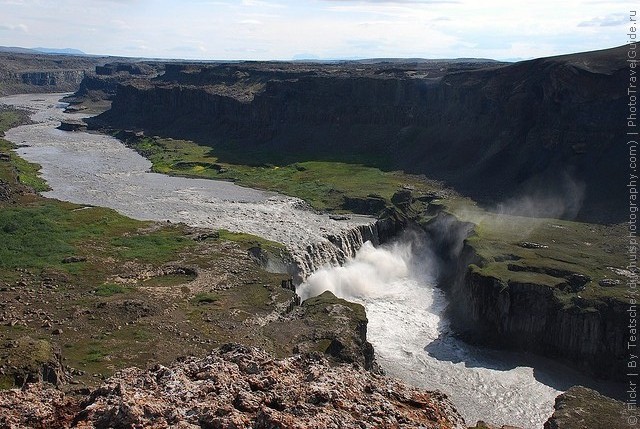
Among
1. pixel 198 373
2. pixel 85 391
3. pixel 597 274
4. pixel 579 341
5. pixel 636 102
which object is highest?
pixel 636 102

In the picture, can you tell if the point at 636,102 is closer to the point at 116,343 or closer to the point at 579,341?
the point at 579,341

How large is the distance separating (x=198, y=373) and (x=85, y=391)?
245 inches

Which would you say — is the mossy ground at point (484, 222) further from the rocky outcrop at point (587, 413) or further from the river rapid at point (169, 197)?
the rocky outcrop at point (587, 413)

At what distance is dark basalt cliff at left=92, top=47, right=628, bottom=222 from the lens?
3521 inches

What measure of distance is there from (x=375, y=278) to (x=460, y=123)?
56.7 meters

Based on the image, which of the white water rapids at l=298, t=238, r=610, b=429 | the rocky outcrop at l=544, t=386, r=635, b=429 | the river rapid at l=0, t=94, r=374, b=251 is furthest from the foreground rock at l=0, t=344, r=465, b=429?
the river rapid at l=0, t=94, r=374, b=251

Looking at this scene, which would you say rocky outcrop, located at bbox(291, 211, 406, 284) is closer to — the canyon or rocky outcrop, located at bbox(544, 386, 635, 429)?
the canyon

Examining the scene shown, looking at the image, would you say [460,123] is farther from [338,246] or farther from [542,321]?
[542,321]

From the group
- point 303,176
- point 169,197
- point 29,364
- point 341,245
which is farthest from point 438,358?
point 303,176

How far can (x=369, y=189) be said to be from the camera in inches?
3829

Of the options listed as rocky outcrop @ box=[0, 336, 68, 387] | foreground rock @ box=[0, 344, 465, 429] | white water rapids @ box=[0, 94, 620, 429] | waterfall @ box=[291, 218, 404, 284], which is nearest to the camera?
foreground rock @ box=[0, 344, 465, 429]

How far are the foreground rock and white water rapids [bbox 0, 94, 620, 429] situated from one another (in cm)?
2417

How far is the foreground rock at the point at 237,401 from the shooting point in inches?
665

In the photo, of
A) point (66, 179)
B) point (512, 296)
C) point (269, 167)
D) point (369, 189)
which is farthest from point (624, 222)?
point (66, 179)
